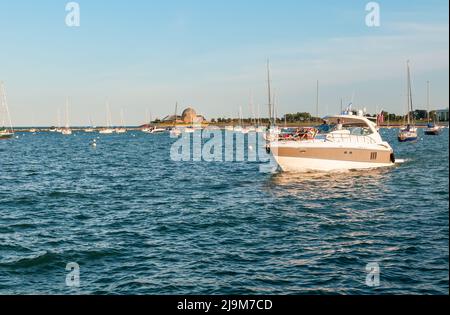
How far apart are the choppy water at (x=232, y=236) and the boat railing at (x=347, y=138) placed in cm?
381

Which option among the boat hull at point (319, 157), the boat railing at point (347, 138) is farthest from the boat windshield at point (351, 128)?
the boat hull at point (319, 157)

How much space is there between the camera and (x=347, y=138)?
37094 millimetres

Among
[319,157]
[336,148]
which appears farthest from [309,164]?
[336,148]

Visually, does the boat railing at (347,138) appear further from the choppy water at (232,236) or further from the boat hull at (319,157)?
the choppy water at (232,236)

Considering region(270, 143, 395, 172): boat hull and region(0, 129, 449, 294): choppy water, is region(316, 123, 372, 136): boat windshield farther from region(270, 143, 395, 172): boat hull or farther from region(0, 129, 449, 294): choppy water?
region(0, 129, 449, 294): choppy water

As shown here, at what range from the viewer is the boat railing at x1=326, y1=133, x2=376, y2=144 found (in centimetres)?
3656

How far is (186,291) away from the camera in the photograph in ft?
40.5

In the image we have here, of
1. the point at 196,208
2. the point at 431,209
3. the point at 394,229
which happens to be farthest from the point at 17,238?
the point at 431,209

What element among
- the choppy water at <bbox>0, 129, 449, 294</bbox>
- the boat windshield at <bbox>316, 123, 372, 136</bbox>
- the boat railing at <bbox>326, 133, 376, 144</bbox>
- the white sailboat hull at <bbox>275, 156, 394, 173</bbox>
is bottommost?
the choppy water at <bbox>0, 129, 449, 294</bbox>

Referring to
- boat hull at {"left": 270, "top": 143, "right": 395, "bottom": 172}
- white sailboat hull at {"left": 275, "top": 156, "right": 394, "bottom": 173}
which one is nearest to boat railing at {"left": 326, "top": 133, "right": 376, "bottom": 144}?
boat hull at {"left": 270, "top": 143, "right": 395, "bottom": 172}

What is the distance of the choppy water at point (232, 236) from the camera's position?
42.8 ft

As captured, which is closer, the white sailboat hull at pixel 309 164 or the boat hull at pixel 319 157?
the boat hull at pixel 319 157

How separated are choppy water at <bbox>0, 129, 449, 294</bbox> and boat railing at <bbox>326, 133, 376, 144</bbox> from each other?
381 centimetres
